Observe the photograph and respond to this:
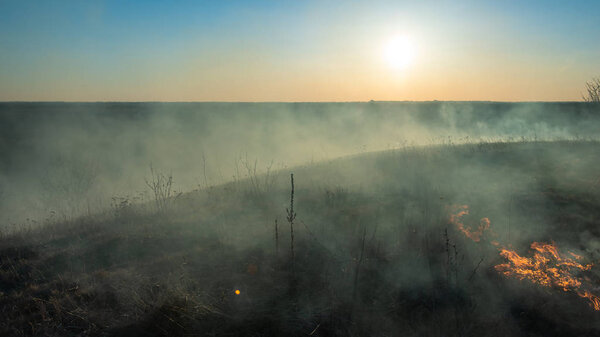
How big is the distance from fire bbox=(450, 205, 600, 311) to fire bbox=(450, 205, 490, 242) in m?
0.25

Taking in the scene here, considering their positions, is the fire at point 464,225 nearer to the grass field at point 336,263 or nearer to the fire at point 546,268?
the grass field at point 336,263

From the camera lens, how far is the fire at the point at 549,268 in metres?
3.91

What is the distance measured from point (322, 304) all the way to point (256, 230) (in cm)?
226

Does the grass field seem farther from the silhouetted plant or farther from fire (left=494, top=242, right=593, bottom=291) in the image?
the silhouetted plant

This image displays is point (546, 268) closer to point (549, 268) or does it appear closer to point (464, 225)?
point (549, 268)

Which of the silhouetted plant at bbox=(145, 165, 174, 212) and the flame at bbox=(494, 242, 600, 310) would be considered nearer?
the flame at bbox=(494, 242, 600, 310)

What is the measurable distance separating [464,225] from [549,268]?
124 cm

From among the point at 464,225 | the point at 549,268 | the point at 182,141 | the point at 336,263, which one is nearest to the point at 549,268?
the point at 549,268

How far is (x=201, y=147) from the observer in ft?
111

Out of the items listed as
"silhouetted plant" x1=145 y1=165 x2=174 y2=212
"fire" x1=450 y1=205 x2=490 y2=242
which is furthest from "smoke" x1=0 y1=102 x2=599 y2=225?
"fire" x1=450 y1=205 x2=490 y2=242

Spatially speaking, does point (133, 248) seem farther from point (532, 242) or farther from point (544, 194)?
point (544, 194)

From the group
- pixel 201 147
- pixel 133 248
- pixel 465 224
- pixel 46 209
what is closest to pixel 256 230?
pixel 133 248

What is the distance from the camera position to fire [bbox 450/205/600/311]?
3.91 m

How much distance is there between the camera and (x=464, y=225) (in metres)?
5.26
